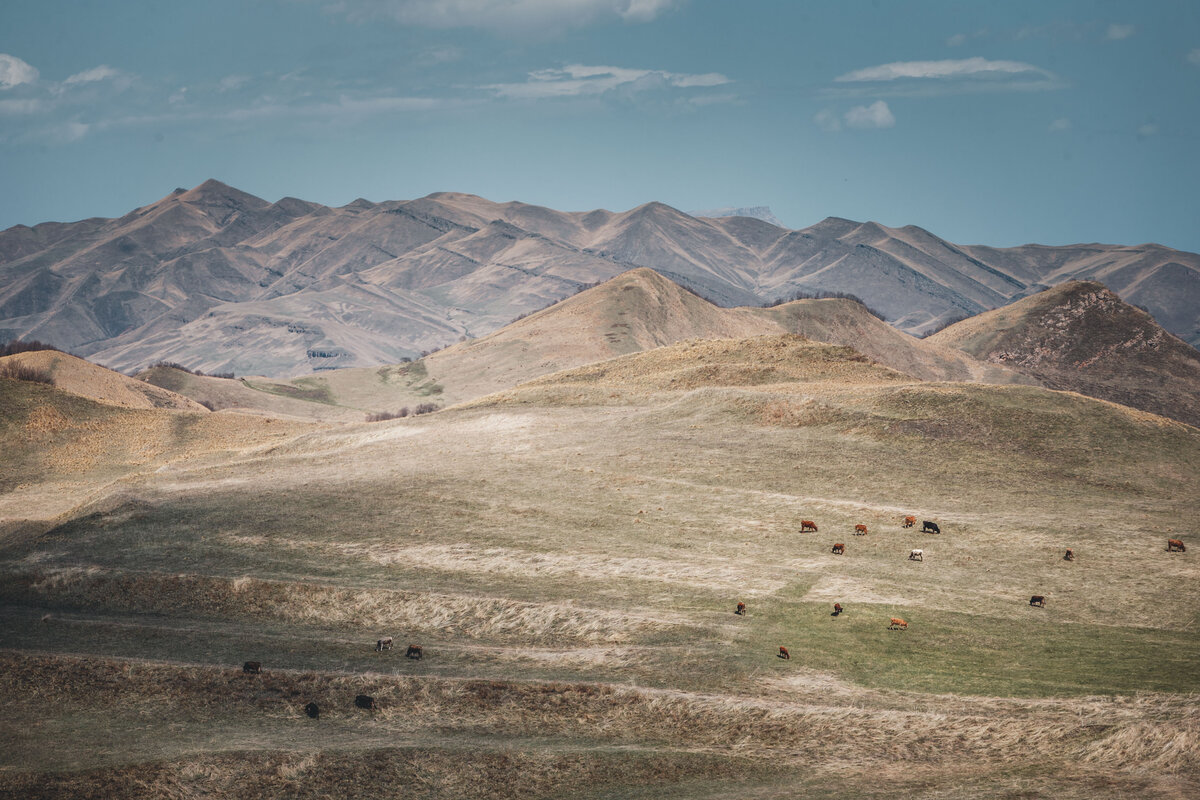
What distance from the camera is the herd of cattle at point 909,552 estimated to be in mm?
37562

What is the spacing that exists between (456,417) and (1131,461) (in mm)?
61919

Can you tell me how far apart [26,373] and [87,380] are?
1477 centimetres

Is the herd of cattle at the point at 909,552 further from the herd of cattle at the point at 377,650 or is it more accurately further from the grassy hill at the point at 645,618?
the herd of cattle at the point at 377,650

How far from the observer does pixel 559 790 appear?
27156 mm

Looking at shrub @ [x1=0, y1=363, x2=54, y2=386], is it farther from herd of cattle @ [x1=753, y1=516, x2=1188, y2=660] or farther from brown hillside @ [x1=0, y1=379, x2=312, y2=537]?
herd of cattle @ [x1=753, y1=516, x2=1188, y2=660]

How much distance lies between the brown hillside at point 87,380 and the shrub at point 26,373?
1.06m

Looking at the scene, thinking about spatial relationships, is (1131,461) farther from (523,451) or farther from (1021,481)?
(523,451)

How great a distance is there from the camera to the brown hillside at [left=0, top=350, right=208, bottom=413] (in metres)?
137

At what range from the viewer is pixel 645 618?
3934 cm

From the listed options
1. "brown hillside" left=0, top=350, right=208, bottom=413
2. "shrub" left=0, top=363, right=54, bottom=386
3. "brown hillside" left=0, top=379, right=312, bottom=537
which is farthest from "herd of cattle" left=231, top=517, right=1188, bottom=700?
"shrub" left=0, top=363, right=54, bottom=386

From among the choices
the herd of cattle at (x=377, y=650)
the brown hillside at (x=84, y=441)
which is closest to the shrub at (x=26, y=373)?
the brown hillside at (x=84, y=441)

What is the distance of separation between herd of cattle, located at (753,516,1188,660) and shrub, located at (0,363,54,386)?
390 feet

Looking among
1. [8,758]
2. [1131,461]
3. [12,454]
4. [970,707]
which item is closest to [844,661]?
[970,707]

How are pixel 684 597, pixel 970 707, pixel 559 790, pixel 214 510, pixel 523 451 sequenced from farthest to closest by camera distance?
pixel 523 451
pixel 214 510
pixel 684 597
pixel 970 707
pixel 559 790
